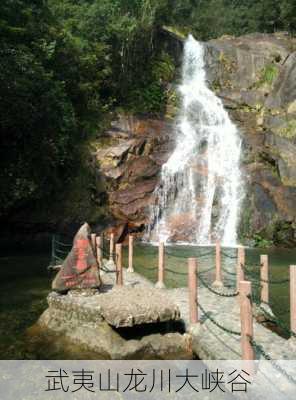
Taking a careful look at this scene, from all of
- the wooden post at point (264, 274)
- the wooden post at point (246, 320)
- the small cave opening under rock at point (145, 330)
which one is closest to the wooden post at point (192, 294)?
the small cave opening under rock at point (145, 330)

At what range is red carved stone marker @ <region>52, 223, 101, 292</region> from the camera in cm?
862

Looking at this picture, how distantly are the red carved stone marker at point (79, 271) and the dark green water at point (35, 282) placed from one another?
98 cm

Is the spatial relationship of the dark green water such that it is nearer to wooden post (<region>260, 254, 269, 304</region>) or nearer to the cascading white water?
wooden post (<region>260, 254, 269, 304</region>)

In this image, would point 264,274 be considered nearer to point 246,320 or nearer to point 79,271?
point 246,320

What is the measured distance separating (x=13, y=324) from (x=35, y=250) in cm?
1158

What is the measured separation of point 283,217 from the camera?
21.5 metres

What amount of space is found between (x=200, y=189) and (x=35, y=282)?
13684 mm

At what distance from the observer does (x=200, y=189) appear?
78.8 ft

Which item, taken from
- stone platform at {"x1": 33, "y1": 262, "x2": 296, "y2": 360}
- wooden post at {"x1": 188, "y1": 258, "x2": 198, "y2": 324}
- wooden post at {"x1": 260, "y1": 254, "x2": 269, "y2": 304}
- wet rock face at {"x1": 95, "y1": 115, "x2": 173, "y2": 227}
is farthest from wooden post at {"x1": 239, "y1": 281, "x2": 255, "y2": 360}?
wet rock face at {"x1": 95, "y1": 115, "x2": 173, "y2": 227}

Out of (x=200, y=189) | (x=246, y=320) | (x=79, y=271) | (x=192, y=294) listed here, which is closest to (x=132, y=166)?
(x=200, y=189)

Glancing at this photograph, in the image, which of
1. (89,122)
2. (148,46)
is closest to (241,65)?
(148,46)

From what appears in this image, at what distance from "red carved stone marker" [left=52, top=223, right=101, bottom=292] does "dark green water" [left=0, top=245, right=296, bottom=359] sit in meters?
0.98

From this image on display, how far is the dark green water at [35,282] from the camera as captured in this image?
7.59m

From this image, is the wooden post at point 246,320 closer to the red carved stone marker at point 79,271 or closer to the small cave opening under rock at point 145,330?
the small cave opening under rock at point 145,330
